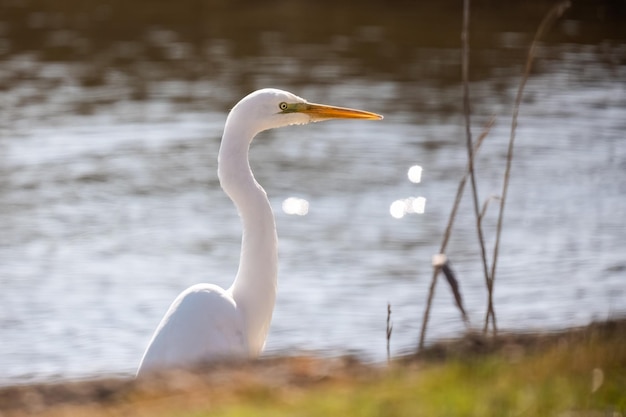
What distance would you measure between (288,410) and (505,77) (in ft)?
41.1

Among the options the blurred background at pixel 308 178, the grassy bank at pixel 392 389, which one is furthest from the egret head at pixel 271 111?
the grassy bank at pixel 392 389

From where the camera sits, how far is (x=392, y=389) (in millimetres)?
3623

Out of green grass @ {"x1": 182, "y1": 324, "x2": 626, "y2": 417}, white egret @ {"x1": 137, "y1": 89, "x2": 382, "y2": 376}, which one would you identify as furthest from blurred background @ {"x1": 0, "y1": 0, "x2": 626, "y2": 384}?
green grass @ {"x1": 182, "y1": 324, "x2": 626, "y2": 417}

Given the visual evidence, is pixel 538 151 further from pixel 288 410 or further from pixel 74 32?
pixel 288 410

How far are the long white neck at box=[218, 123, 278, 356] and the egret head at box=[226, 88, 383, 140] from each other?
0.07m

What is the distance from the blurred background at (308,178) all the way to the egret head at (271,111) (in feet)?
4.71

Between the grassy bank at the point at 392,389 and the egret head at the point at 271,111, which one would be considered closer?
the grassy bank at the point at 392,389

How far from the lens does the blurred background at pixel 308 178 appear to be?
9.02 metres

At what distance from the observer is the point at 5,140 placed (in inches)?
520

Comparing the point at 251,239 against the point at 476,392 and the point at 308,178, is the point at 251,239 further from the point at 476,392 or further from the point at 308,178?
the point at 308,178

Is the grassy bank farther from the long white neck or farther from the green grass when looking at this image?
the long white neck

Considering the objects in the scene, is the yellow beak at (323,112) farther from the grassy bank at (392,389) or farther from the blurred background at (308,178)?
the grassy bank at (392,389)

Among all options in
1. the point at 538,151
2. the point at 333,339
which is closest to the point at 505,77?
the point at 538,151

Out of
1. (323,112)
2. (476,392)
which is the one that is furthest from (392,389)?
(323,112)
